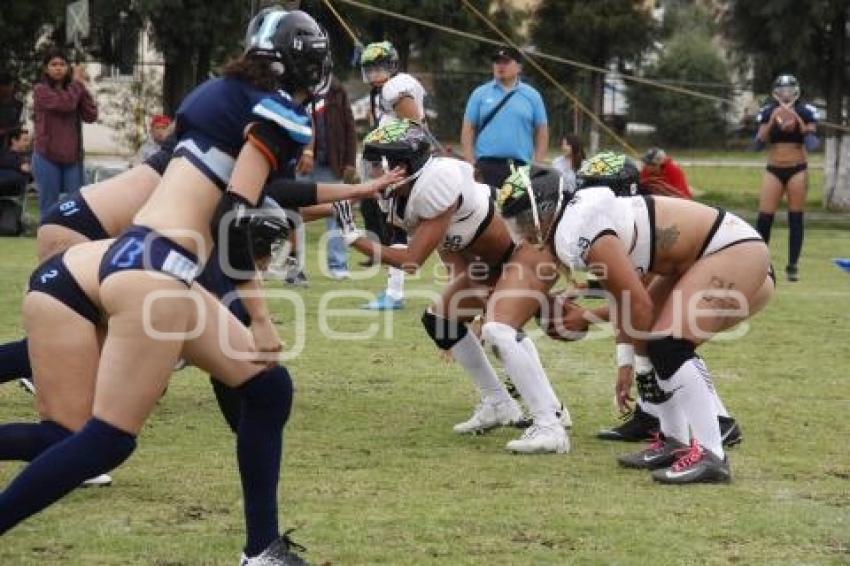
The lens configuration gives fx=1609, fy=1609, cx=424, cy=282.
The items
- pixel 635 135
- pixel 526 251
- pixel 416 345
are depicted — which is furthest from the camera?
pixel 635 135

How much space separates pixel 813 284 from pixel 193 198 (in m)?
A: 11.2

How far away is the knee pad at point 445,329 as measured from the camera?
7984mm

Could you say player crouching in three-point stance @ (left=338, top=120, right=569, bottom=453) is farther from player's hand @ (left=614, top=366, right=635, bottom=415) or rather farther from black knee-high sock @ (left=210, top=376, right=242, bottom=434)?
black knee-high sock @ (left=210, top=376, right=242, bottom=434)

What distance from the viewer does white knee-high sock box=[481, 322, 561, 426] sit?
7449 millimetres

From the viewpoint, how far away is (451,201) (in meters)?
7.35

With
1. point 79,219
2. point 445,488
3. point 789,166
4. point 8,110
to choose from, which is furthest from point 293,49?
point 8,110

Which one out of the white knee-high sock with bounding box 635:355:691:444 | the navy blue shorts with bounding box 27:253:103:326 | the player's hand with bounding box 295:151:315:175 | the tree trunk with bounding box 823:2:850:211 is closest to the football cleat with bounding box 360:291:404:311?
the player's hand with bounding box 295:151:315:175

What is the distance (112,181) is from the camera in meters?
6.52

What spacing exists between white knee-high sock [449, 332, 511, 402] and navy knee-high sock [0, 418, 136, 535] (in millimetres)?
3356

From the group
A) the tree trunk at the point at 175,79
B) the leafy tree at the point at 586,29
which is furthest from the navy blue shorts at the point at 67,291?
the leafy tree at the point at 586,29

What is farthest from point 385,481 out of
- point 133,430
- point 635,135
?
point 635,135

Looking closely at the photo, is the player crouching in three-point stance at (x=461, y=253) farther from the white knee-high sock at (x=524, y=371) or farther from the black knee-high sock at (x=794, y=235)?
the black knee-high sock at (x=794, y=235)

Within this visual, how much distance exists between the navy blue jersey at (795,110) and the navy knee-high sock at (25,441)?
1095cm

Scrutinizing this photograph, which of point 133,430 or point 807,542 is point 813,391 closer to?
point 807,542
